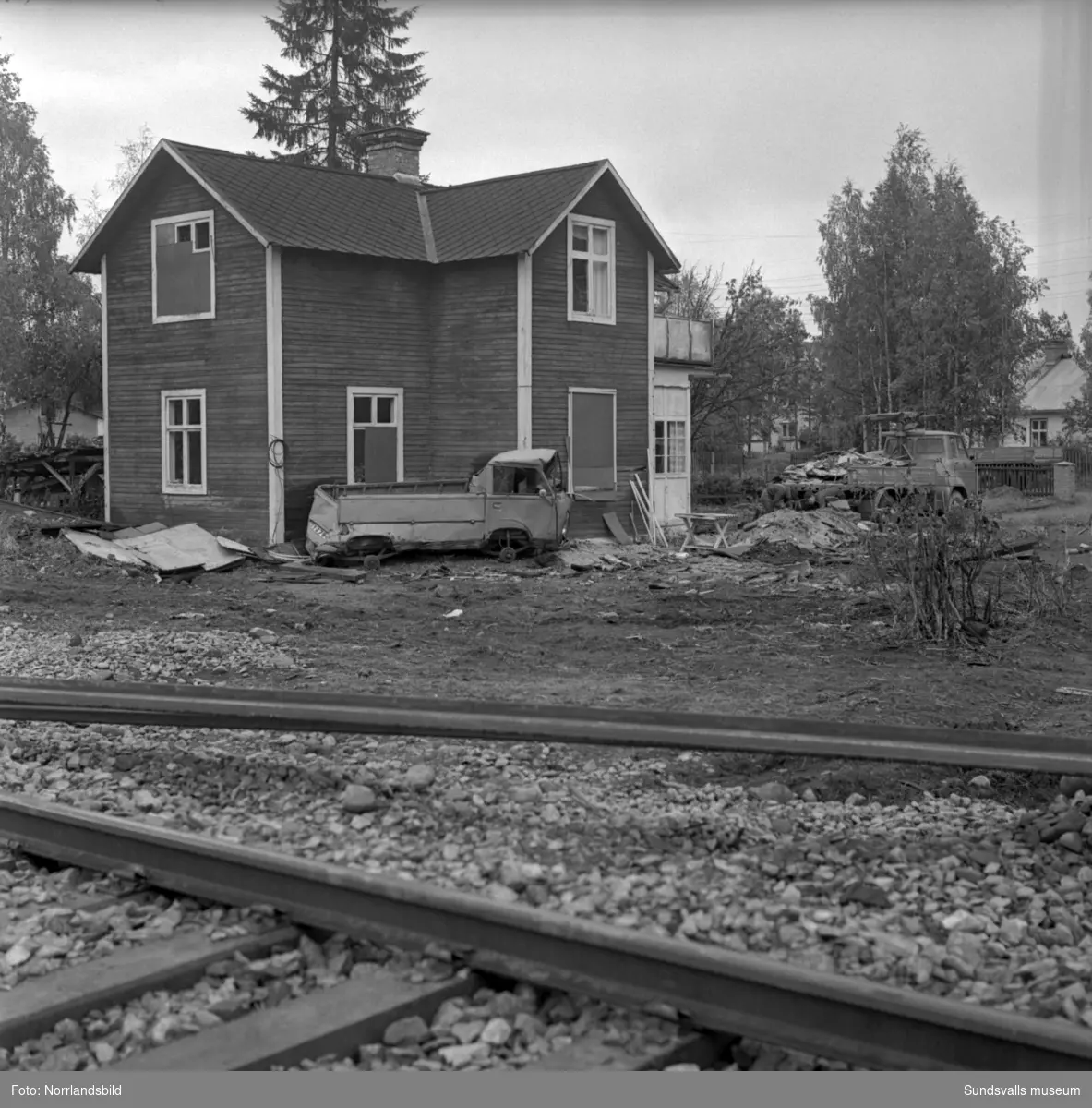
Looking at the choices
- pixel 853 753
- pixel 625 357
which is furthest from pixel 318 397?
pixel 853 753

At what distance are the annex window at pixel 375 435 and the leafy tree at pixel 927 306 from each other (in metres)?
30.4

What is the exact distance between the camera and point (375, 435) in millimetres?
24766

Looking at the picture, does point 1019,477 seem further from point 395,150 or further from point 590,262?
point 395,150

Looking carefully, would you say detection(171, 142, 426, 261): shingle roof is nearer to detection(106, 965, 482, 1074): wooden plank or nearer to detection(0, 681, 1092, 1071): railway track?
detection(0, 681, 1092, 1071): railway track

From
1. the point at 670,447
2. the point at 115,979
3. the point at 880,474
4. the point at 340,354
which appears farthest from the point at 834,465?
the point at 115,979

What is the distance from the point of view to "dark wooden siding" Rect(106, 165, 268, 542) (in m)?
23.6

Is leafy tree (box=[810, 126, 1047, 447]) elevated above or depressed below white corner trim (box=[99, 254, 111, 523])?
above

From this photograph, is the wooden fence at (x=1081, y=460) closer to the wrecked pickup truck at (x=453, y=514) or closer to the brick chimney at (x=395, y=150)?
the brick chimney at (x=395, y=150)

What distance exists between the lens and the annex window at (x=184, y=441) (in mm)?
24750

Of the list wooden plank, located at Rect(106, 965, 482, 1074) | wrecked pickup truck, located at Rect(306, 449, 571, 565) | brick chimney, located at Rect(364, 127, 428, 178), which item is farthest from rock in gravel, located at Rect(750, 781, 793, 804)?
brick chimney, located at Rect(364, 127, 428, 178)

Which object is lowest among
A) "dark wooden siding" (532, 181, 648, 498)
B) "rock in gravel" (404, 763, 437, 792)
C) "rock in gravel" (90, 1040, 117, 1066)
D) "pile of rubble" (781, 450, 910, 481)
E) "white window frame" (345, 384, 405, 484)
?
"rock in gravel" (90, 1040, 117, 1066)

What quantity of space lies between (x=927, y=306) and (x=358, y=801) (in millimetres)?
49746

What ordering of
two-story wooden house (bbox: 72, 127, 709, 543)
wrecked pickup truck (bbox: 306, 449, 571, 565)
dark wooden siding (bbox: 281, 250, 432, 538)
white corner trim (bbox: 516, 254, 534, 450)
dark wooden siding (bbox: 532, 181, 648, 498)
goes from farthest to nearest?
dark wooden siding (bbox: 532, 181, 648, 498), white corner trim (bbox: 516, 254, 534, 450), two-story wooden house (bbox: 72, 127, 709, 543), dark wooden siding (bbox: 281, 250, 432, 538), wrecked pickup truck (bbox: 306, 449, 571, 565)

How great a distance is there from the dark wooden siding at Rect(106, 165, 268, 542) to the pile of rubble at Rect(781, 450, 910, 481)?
13493 millimetres
